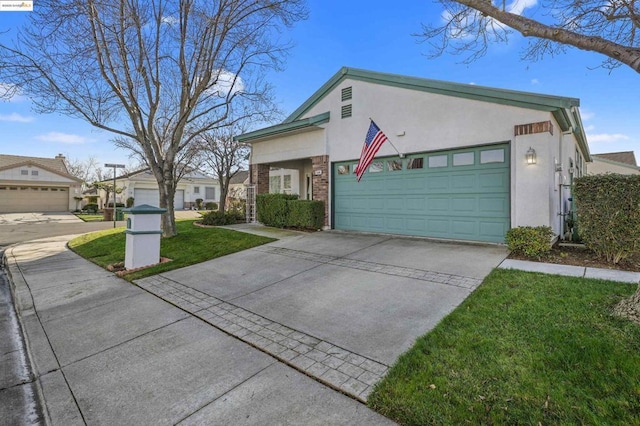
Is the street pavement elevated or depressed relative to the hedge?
depressed

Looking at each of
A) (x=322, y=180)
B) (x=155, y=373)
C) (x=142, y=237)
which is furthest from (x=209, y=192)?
(x=155, y=373)

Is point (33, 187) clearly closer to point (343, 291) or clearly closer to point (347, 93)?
point (347, 93)

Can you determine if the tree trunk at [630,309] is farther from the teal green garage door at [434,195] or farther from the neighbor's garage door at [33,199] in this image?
the neighbor's garage door at [33,199]

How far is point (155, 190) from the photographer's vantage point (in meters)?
34.1

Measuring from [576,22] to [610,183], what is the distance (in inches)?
118

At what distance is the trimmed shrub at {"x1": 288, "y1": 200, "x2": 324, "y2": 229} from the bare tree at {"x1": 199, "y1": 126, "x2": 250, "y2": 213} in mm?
6739

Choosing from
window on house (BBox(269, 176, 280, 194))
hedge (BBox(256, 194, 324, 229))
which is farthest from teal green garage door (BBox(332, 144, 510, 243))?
window on house (BBox(269, 176, 280, 194))

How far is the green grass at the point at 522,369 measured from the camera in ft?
7.51

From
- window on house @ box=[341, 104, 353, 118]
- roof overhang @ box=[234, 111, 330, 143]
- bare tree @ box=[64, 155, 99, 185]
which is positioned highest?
bare tree @ box=[64, 155, 99, 185]

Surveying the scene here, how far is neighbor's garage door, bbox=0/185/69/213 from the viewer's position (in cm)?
2917

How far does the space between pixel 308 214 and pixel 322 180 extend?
1386mm

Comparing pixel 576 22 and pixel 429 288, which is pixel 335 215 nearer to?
pixel 429 288

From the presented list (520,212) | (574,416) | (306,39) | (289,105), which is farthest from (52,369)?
(289,105)

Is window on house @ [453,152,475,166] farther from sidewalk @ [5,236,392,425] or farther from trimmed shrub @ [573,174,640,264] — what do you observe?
sidewalk @ [5,236,392,425]
